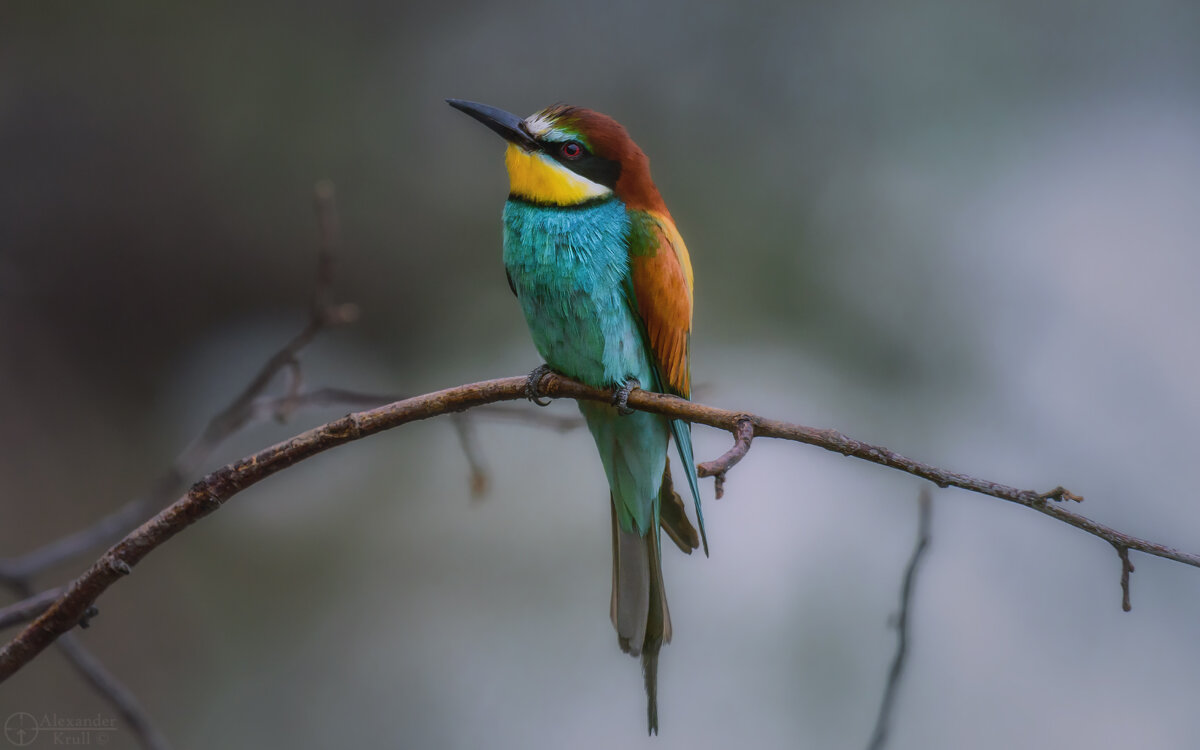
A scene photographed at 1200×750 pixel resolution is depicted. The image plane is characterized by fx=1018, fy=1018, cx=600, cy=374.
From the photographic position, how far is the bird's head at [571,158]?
7.04ft

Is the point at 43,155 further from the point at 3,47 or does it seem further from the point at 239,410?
the point at 239,410

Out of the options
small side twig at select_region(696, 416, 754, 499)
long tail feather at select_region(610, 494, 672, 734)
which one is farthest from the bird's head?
small side twig at select_region(696, 416, 754, 499)

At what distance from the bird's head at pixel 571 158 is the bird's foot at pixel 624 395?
374 millimetres

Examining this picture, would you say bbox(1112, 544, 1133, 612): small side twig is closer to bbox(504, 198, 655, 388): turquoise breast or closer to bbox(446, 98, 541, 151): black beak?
bbox(504, 198, 655, 388): turquoise breast

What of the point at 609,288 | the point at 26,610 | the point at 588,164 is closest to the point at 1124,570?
the point at 609,288

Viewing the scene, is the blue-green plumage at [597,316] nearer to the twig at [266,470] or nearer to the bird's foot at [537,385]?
the bird's foot at [537,385]

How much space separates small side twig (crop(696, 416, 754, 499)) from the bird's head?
97cm

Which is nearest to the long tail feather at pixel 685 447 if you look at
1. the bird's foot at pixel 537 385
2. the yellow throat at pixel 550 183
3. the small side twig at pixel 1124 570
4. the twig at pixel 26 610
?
the bird's foot at pixel 537 385

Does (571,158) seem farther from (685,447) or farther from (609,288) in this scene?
(685,447)

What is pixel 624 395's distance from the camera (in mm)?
2021

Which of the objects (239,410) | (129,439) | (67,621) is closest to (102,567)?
(67,621)

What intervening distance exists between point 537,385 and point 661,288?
335 mm

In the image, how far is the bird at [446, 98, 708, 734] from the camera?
2064mm

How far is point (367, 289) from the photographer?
13.0ft
